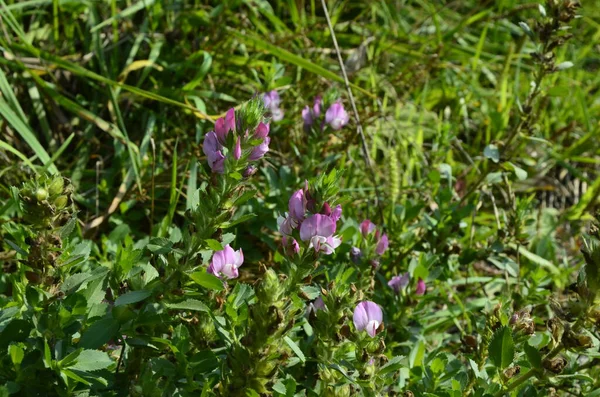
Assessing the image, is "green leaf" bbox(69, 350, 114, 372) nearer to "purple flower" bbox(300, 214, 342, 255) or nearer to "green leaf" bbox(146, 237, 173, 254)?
"green leaf" bbox(146, 237, 173, 254)

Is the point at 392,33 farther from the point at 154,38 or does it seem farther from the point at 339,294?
the point at 339,294

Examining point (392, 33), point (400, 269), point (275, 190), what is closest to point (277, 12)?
A: point (392, 33)

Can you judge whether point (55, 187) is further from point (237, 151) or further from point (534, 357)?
point (534, 357)

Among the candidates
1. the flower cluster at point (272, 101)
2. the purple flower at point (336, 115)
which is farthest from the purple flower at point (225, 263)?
the flower cluster at point (272, 101)

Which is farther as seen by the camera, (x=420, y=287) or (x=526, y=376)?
(x=420, y=287)

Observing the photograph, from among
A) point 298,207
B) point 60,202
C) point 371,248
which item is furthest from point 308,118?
point 60,202

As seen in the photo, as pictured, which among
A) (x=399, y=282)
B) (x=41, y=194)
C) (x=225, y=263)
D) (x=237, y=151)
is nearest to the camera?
(x=41, y=194)
